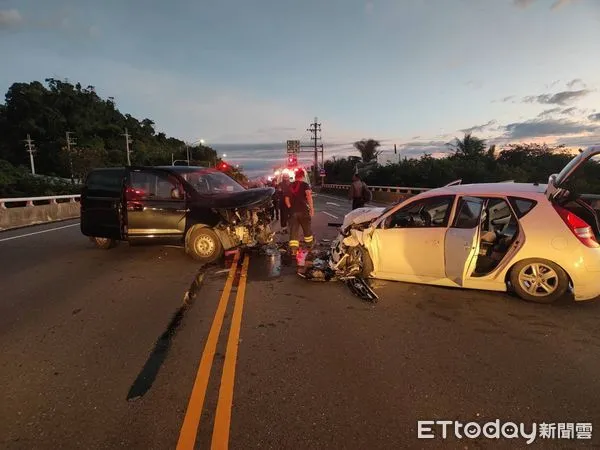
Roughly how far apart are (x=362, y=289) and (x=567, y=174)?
3.00 meters

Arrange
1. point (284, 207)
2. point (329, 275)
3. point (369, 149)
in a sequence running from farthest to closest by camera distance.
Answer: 1. point (369, 149)
2. point (284, 207)
3. point (329, 275)

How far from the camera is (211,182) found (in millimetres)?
10078

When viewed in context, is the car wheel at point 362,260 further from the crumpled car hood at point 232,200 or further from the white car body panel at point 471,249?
the crumpled car hood at point 232,200

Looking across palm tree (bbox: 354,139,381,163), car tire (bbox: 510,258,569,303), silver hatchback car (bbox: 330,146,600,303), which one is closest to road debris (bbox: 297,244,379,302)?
silver hatchback car (bbox: 330,146,600,303)

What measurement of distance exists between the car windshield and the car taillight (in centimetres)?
644

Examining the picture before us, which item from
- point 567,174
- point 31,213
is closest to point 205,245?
point 567,174

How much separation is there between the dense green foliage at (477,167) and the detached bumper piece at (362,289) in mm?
31790

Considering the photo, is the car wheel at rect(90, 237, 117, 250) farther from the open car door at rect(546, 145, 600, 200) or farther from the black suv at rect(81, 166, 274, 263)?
the open car door at rect(546, 145, 600, 200)

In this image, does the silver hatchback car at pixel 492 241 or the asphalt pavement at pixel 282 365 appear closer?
the asphalt pavement at pixel 282 365

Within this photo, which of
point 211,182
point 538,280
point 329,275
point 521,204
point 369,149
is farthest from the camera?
point 369,149

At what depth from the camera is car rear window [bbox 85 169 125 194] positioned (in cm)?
988

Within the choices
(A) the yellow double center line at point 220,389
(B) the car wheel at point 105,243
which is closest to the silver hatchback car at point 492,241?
(A) the yellow double center line at point 220,389

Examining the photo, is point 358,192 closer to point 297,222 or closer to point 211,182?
point 297,222

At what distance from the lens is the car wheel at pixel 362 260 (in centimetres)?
702
